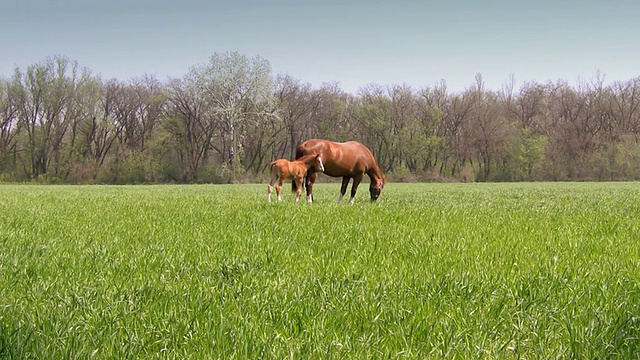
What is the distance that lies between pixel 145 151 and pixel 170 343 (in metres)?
71.5

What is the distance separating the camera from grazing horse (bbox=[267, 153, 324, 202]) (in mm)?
13523

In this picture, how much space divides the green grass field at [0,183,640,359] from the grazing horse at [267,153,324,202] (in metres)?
6.24

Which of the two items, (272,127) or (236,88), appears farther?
(272,127)

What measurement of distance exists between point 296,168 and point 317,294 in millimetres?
9858

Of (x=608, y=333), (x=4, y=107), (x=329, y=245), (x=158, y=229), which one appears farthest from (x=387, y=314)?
(x=4, y=107)

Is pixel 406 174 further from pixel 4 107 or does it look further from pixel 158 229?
pixel 158 229

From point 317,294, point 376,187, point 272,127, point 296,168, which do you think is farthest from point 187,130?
point 317,294

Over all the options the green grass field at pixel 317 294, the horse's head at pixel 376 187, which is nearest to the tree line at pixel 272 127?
the horse's head at pixel 376 187

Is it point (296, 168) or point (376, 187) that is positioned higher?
point (296, 168)

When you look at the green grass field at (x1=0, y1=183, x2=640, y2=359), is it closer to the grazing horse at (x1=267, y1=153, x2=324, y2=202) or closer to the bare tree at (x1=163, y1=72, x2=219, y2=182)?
the grazing horse at (x1=267, y1=153, x2=324, y2=202)

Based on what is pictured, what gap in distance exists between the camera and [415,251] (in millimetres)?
5680

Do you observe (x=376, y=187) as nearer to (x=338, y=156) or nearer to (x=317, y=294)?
(x=338, y=156)

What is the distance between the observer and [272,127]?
71375 millimetres

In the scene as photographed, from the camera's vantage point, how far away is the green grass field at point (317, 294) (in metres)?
2.73
